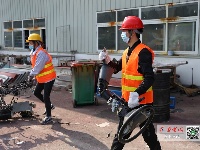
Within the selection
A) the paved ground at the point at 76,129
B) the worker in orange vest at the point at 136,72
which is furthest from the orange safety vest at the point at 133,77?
the paved ground at the point at 76,129

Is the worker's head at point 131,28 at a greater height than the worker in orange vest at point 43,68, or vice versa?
the worker's head at point 131,28

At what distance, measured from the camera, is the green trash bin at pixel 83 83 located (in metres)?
8.04

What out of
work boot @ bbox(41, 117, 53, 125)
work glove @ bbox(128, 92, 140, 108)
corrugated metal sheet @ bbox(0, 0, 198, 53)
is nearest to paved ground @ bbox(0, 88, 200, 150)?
work boot @ bbox(41, 117, 53, 125)

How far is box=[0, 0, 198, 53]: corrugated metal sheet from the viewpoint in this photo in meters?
11.6

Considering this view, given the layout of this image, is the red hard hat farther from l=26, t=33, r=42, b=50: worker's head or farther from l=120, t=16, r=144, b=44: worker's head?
l=26, t=33, r=42, b=50: worker's head

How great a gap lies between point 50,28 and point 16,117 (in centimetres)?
815

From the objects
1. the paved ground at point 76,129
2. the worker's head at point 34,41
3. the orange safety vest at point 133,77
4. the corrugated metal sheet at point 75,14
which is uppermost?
the corrugated metal sheet at point 75,14

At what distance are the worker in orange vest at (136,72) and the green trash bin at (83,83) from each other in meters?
4.28

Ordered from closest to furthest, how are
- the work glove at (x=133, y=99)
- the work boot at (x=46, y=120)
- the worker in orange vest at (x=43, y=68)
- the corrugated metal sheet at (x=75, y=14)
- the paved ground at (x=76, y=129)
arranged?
1. the work glove at (x=133, y=99)
2. the paved ground at (x=76, y=129)
3. the worker in orange vest at (x=43, y=68)
4. the work boot at (x=46, y=120)
5. the corrugated metal sheet at (x=75, y=14)

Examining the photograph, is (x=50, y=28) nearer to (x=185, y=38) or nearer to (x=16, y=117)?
(x=185, y=38)

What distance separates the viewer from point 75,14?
42.6 ft

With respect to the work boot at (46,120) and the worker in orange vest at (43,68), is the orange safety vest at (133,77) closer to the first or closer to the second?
the worker in orange vest at (43,68)

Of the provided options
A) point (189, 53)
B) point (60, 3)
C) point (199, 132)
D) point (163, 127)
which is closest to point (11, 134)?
point (163, 127)

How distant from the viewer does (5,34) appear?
1820 cm
